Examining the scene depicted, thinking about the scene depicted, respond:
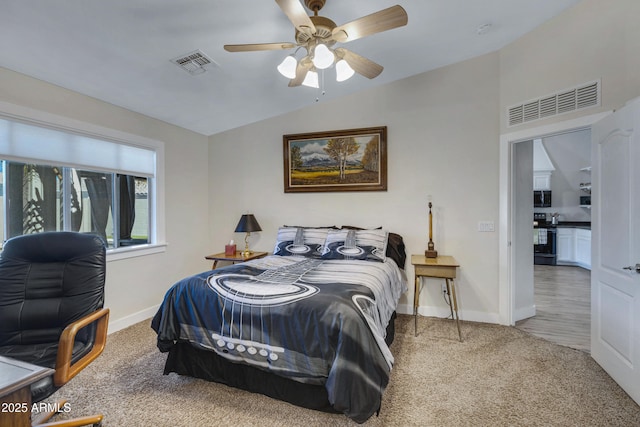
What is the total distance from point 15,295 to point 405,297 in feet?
11.6

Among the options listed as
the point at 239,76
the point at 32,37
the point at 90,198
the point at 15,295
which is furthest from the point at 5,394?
the point at 239,76

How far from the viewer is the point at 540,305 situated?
12.6 ft

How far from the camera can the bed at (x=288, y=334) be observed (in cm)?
165

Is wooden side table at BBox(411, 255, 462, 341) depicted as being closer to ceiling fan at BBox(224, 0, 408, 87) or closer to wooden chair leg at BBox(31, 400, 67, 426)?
ceiling fan at BBox(224, 0, 408, 87)

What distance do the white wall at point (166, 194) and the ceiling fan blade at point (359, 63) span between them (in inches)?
101

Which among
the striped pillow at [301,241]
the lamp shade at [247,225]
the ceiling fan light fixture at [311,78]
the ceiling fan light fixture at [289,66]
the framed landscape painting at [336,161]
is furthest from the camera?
the lamp shade at [247,225]

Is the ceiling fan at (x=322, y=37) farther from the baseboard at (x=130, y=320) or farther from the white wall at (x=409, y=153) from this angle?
the baseboard at (x=130, y=320)

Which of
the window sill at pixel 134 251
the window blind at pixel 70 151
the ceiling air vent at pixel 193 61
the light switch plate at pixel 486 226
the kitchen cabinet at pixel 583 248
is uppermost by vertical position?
the ceiling air vent at pixel 193 61

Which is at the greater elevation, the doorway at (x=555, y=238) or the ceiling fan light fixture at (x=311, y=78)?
the ceiling fan light fixture at (x=311, y=78)

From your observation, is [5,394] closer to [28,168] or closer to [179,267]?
[28,168]

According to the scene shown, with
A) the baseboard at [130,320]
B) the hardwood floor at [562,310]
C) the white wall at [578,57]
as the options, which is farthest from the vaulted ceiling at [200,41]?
the hardwood floor at [562,310]

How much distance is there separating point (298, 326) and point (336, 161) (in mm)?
2525

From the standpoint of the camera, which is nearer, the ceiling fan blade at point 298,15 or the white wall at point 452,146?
the ceiling fan blade at point 298,15

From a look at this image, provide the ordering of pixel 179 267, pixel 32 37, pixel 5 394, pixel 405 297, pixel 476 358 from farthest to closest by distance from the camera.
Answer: pixel 179 267, pixel 405 297, pixel 476 358, pixel 32 37, pixel 5 394
